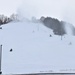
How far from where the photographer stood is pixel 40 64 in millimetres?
22484

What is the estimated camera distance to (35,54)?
27.0m

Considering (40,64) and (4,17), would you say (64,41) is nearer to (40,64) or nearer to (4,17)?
(40,64)

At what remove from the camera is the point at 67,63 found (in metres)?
23.0

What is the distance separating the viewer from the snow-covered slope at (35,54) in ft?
67.7

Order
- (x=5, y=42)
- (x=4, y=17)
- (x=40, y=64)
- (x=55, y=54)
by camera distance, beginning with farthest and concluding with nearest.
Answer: (x=4, y=17) → (x=5, y=42) → (x=55, y=54) → (x=40, y=64)

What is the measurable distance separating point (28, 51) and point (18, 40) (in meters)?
6.27

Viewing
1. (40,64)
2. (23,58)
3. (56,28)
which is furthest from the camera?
(56,28)

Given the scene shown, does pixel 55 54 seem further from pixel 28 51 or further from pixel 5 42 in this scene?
pixel 5 42

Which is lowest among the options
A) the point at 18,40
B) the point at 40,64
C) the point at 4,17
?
the point at 40,64

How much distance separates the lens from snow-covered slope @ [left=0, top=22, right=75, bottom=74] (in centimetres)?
2062

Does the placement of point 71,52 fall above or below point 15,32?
below

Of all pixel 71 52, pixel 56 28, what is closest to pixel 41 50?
pixel 71 52

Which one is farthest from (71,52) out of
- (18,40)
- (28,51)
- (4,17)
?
(4,17)

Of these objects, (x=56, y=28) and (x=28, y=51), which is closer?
(x=28, y=51)
